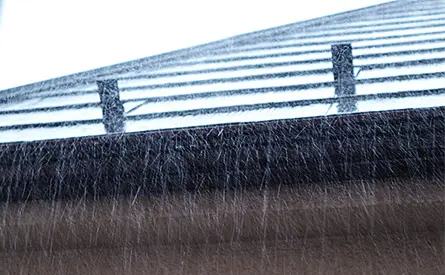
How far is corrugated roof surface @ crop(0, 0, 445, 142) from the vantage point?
10.3 ft

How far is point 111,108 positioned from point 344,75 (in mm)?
1057

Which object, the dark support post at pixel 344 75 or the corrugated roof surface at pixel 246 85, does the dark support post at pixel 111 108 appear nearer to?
the corrugated roof surface at pixel 246 85

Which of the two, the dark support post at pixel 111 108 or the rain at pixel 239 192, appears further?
the dark support post at pixel 111 108

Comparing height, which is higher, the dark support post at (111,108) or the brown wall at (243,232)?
the dark support post at (111,108)

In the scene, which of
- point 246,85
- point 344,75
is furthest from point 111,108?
point 344,75

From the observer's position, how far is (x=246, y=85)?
4164 millimetres

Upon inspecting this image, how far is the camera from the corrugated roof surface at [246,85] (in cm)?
315

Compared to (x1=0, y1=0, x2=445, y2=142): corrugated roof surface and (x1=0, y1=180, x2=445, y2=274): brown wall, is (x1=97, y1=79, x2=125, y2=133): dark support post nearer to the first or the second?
(x1=0, y1=0, x2=445, y2=142): corrugated roof surface

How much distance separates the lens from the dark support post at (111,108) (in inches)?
124

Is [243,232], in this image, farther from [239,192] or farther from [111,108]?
[111,108]

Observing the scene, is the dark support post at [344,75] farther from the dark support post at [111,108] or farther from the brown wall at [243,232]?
the dark support post at [111,108]

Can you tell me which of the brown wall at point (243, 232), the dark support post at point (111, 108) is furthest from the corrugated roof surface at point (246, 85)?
the brown wall at point (243, 232)

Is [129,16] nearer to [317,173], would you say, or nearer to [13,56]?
[13,56]

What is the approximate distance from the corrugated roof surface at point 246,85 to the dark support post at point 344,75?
0.04 meters
